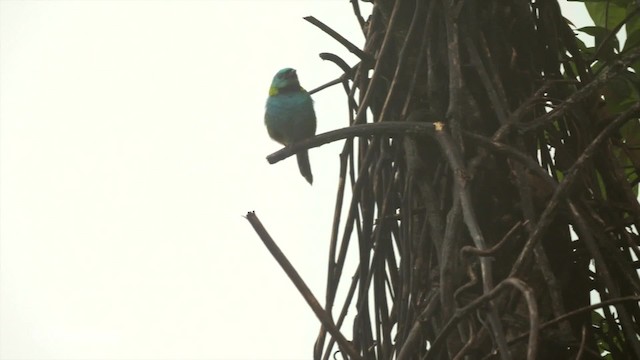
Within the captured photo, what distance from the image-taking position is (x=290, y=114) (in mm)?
4293

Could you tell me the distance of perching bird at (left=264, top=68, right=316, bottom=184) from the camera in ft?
14.0

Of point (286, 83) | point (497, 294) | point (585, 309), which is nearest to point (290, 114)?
point (286, 83)

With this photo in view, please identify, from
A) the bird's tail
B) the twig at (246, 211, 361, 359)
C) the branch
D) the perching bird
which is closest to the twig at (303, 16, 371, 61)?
the branch

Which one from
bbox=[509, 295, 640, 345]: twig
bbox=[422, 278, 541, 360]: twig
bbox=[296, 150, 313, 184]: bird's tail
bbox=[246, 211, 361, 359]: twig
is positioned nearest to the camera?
bbox=[422, 278, 541, 360]: twig

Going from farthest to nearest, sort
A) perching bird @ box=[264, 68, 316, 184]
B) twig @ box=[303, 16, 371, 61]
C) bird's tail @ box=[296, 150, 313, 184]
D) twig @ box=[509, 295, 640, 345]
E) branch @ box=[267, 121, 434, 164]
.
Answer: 1. bird's tail @ box=[296, 150, 313, 184]
2. perching bird @ box=[264, 68, 316, 184]
3. twig @ box=[303, 16, 371, 61]
4. branch @ box=[267, 121, 434, 164]
5. twig @ box=[509, 295, 640, 345]

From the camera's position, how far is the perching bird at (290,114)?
168 inches

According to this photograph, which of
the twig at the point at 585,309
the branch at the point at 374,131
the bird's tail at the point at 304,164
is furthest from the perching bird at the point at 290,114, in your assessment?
the twig at the point at 585,309

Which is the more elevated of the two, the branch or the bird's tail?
the bird's tail

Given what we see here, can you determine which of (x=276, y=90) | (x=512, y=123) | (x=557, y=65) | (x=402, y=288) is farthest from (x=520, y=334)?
(x=276, y=90)

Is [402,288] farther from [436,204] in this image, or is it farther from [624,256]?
[624,256]

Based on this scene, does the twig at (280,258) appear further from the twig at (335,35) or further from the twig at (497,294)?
the twig at (335,35)

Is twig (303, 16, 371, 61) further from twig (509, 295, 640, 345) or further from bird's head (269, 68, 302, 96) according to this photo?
bird's head (269, 68, 302, 96)

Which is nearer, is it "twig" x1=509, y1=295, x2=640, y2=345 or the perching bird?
"twig" x1=509, y1=295, x2=640, y2=345

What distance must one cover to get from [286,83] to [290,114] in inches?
11.2
